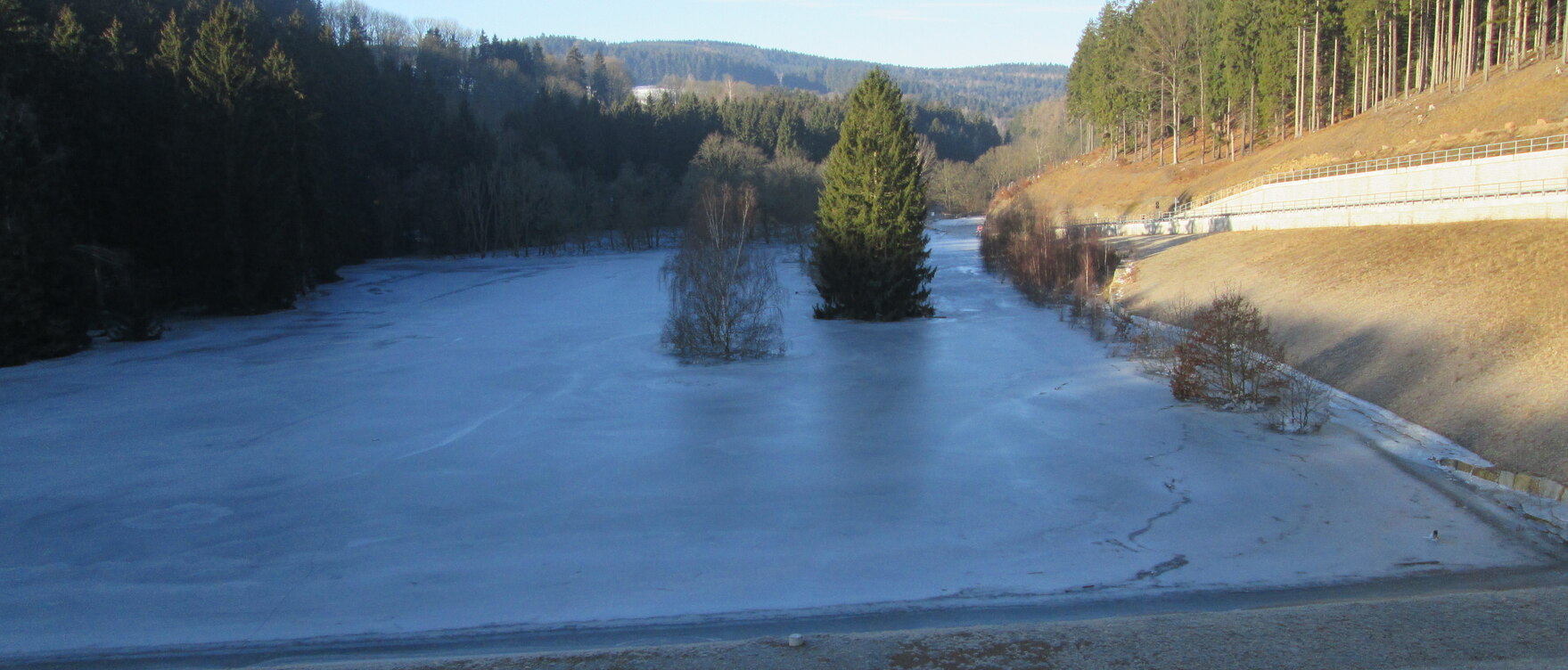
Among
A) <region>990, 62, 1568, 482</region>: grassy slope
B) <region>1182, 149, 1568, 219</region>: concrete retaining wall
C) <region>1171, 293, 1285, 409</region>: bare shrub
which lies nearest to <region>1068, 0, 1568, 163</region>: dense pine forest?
<region>990, 62, 1568, 482</region>: grassy slope

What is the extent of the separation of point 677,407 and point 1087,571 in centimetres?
1099

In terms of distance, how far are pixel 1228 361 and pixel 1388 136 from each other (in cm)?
4089

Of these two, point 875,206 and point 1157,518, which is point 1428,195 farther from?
point 1157,518

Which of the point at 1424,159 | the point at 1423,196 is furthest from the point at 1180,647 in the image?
the point at 1424,159

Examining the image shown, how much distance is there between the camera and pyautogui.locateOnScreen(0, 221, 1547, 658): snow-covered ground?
9.16 m

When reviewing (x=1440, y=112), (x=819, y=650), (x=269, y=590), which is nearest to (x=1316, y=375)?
(x=819, y=650)

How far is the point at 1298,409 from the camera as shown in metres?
16.2

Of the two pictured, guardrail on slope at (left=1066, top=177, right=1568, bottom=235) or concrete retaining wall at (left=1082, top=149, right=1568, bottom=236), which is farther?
guardrail on slope at (left=1066, top=177, right=1568, bottom=235)

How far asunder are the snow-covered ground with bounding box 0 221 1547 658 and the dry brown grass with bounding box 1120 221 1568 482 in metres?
1.88

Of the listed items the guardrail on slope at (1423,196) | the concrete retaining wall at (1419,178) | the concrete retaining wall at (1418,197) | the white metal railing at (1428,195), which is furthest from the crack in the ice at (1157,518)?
the concrete retaining wall at (1419,178)

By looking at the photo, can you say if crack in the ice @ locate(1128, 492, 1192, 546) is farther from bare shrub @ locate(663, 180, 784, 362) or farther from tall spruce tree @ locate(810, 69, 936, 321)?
tall spruce tree @ locate(810, 69, 936, 321)

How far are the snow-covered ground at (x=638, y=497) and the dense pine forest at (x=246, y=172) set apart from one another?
612cm

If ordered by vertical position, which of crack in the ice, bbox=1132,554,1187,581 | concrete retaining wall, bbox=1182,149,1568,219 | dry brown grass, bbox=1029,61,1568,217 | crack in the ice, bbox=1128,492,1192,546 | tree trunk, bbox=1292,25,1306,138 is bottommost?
crack in the ice, bbox=1128,492,1192,546

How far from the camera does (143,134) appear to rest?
3759 cm
